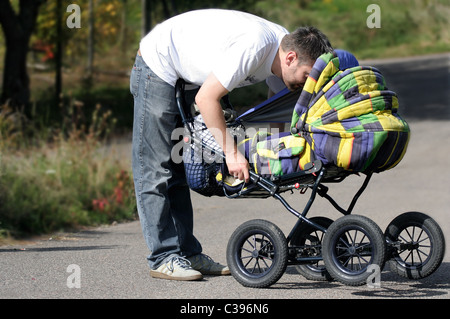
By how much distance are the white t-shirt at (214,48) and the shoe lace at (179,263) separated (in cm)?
110

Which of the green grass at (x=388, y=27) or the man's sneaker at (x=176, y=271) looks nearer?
the man's sneaker at (x=176, y=271)

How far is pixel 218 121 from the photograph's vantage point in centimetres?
446

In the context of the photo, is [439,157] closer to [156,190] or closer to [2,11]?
[156,190]

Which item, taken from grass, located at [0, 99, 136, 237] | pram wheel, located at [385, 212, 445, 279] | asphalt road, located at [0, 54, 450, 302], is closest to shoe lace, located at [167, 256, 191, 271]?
asphalt road, located at [0, 54, 450, 302]

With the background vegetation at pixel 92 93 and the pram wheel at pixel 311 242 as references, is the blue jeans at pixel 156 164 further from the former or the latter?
the background vegetation at pixel 92 93

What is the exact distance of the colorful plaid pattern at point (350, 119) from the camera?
426 cm

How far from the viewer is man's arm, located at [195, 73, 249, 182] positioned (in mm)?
4410

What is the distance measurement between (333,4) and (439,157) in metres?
27.2

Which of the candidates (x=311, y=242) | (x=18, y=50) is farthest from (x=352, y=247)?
(x=18, y=50)

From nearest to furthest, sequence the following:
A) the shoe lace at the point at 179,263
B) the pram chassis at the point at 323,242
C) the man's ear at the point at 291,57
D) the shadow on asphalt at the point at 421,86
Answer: the pram chassis at the point at 323,242
the man's ear at the point at 291,57
the shoe lace at the point at 179,263
the shadow on asphalt at the point at 421,86

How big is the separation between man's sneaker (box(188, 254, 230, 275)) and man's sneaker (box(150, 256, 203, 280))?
0.47ft

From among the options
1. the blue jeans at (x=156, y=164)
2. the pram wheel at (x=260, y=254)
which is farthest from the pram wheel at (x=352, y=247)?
the blue jeans at (x=156, y=164)

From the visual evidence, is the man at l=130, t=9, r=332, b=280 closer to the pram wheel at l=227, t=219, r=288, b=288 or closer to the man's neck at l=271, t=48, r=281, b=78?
the man's neck at l=271, t=48, r=281, b=78
